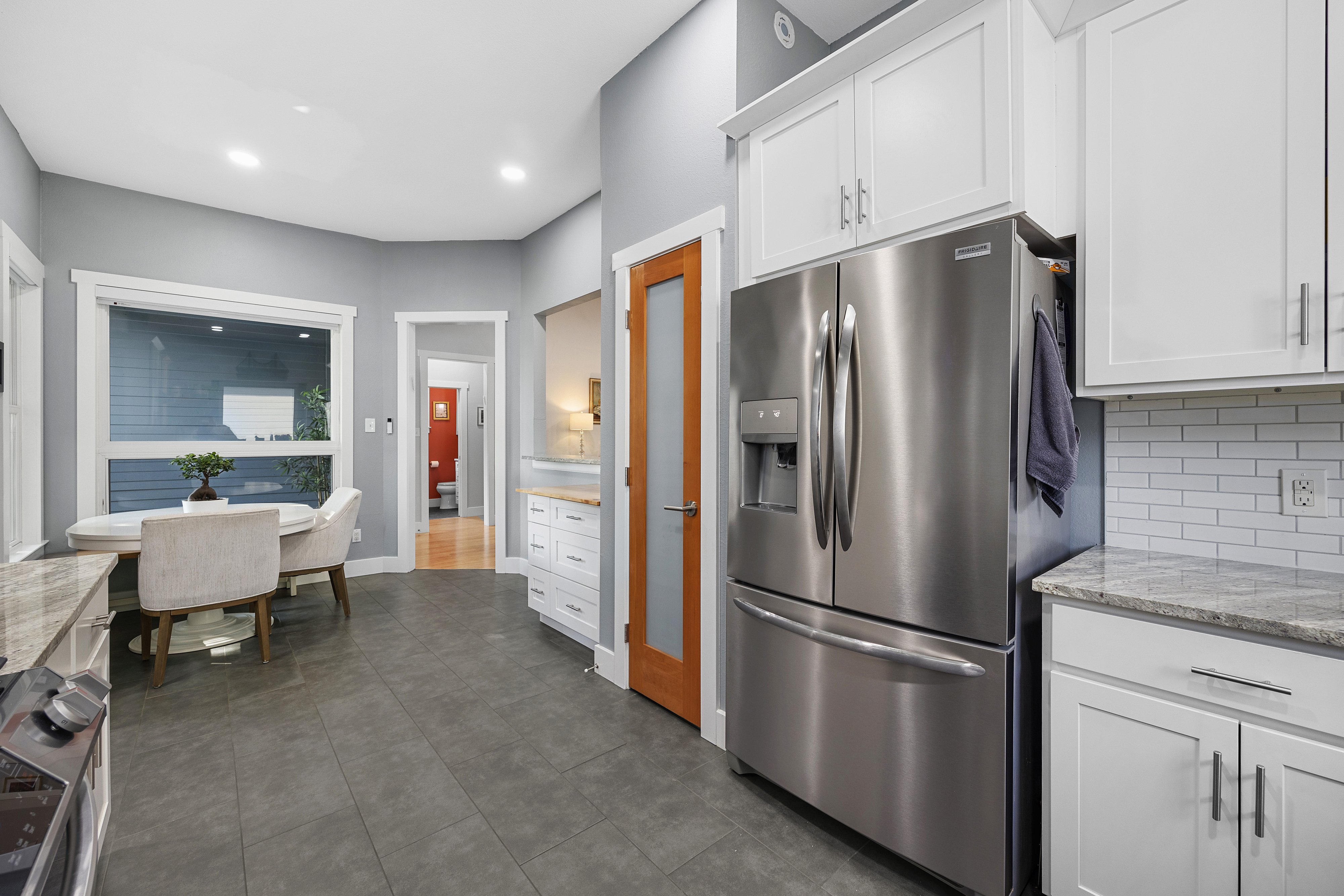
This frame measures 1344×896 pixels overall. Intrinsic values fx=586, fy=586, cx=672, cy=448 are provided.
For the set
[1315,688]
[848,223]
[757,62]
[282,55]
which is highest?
[282,55]

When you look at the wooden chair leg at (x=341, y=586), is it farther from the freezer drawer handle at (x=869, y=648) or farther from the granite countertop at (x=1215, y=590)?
the granite countertop at (x=1215, y=590)

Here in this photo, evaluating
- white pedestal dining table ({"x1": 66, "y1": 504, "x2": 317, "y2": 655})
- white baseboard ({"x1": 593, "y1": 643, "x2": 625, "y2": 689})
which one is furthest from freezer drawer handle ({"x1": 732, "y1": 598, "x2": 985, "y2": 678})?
white pedestal dining table ({"x1": 66, "y1": 504, "x2": 317, "y2": 655})

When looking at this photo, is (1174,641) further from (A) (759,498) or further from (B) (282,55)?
(B) (282,55)

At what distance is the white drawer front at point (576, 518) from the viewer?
123 inches

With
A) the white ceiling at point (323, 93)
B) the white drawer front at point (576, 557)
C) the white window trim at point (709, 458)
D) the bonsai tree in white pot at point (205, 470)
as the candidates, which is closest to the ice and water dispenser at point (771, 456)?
the white window trim at point (709, 458)

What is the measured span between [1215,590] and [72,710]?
202cm

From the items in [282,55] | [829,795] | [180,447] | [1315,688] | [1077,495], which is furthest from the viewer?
[180,447]

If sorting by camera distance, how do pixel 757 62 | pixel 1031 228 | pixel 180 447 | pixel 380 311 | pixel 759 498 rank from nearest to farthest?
1. pixel 1031 228
2. pixel 759 498
3. pixel 757 62
4. pixel 180 447
5. pixel 380 311

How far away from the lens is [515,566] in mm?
5102

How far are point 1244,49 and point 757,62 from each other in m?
1.44

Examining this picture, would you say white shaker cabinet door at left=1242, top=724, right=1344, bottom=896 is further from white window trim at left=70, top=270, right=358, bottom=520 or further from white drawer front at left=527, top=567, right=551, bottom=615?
white window trim at left=70, top=270, right=358, bottom=520

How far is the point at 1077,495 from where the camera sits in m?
1.83

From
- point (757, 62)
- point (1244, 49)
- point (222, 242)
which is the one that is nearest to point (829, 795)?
point (1244, 49)

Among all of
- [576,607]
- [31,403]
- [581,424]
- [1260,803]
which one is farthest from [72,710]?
[581,424]
